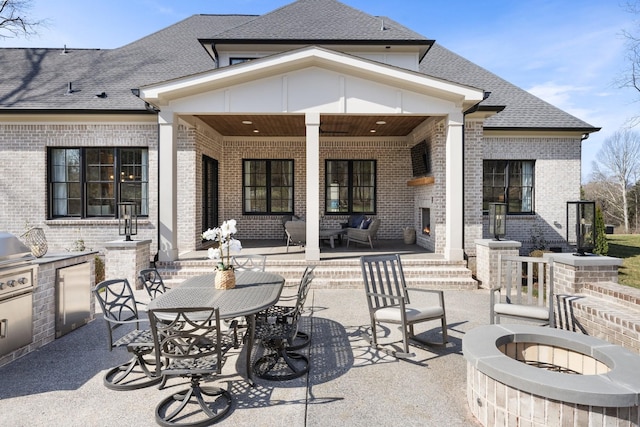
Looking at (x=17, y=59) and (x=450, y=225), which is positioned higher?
(x=17, y=59)

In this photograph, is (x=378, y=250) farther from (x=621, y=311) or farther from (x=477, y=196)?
(x=621, y=311)

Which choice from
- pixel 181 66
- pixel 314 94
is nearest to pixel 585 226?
pixel 314 94

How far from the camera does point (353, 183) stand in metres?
12.0

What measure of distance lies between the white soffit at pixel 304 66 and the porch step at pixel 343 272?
3600mm

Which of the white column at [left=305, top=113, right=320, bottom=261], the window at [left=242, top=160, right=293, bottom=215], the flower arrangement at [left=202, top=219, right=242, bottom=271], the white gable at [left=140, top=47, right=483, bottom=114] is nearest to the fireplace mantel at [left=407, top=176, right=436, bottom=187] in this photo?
the white gable at [left=140, top=47, right=483, bottom=114]

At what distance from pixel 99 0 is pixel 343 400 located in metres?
9.53

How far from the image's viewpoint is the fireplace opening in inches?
395

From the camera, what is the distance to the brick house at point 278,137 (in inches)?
303

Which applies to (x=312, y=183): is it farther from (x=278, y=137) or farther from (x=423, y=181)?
(x=278, y=137)

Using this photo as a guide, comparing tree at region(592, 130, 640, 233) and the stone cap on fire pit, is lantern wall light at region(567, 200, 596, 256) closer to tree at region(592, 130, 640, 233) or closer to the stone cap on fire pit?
the stone cap on fire pit

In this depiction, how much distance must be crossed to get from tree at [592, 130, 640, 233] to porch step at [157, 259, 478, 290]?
30.2 meters

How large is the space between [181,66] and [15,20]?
8037mm

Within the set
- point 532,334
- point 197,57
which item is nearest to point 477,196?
point 532,334

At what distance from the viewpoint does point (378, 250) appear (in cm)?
938
